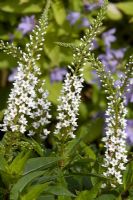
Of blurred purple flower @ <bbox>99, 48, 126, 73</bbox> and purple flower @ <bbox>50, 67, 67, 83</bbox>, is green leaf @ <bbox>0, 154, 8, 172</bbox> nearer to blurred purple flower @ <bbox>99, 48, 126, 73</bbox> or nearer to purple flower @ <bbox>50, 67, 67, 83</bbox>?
purple flower @ <bbox>50, 67, 67, 83</bbox>

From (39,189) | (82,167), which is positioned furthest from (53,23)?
(39,189)

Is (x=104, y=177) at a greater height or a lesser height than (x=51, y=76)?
lesser

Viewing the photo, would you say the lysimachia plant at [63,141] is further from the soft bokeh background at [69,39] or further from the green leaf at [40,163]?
the soft bokeh background at [69,39]

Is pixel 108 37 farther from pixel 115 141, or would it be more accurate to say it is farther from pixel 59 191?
pixel 59 191

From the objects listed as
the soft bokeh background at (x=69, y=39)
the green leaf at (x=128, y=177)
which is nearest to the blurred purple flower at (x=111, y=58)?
the soft bokeh background at (x=69, y=39)

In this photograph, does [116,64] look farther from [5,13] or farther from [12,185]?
[12,185]

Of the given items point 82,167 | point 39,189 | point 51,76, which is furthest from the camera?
point 51,76

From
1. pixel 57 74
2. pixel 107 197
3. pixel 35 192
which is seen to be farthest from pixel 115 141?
pixel 57 74
